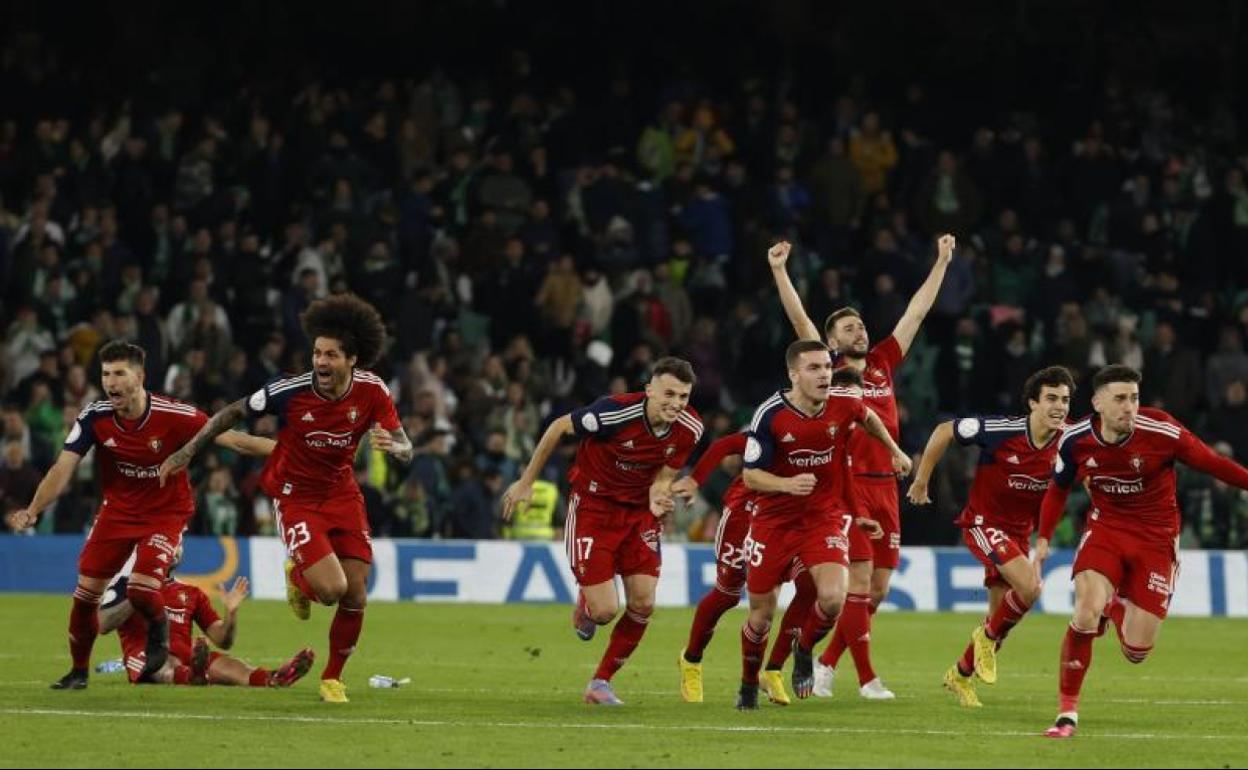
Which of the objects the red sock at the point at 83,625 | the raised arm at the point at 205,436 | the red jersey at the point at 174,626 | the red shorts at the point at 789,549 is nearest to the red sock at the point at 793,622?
the red shorts at the point at 789,549

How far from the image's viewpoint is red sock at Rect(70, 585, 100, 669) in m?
15.5

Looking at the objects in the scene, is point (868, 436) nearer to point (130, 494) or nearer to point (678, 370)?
point (678, 370)

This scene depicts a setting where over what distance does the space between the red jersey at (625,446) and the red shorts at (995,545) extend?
2363mm

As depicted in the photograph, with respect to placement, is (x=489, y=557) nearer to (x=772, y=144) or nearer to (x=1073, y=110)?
(x=772, y=144)

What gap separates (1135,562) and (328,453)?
514 centimetres

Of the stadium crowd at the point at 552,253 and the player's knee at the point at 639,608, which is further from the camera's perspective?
the stadium crowd at the point at 552,253

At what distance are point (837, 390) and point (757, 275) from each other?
14.7 meters

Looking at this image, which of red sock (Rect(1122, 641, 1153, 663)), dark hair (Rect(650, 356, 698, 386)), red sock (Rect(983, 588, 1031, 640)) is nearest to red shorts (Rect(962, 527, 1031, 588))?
red sock (Rect(983, 588, 1031, 640))

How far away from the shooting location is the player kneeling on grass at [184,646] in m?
16.0

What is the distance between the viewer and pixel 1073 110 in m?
32.8

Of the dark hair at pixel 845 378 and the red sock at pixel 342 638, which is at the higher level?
the dark hair at pixel 845 378


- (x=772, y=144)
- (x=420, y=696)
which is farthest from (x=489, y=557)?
(x=420, y=696)

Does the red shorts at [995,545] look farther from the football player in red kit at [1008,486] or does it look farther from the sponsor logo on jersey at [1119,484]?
the sponsor logo on jersey at [1119,484]

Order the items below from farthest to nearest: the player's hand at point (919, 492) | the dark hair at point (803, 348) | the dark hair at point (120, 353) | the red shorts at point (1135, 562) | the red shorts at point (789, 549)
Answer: the player's hand at point (919, 492)
the dark hair at point (120, 353)
the red shorts at point (789, 549)
the dark hair at point (803, 348)
the red shorts at point (1135, 562)
